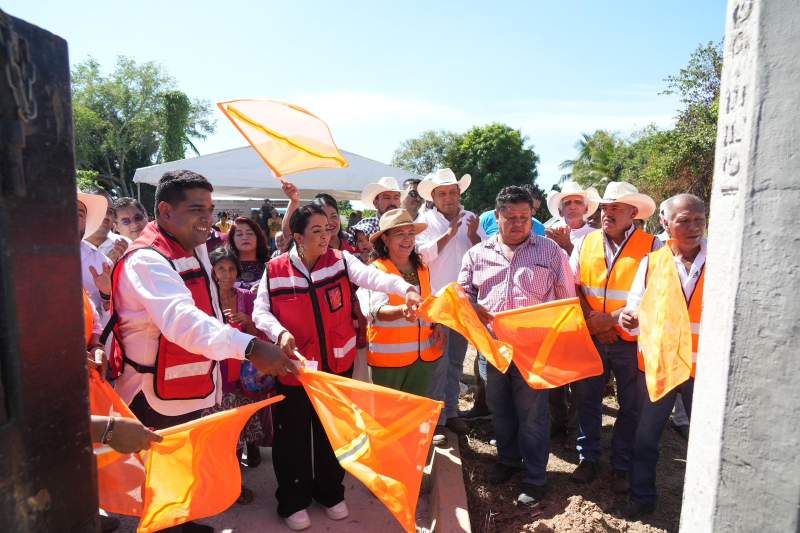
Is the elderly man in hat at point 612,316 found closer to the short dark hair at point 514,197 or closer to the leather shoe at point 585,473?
the leather shoe at point 585,473

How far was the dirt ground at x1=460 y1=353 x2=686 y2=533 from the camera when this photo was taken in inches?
134

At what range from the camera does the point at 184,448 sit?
2.66 metres

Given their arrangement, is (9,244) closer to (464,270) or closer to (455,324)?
(455,324)

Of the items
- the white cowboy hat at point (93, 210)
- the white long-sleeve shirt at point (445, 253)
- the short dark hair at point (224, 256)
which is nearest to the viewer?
the white cowboy hat at point (93, 210)

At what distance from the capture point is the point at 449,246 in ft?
17.4

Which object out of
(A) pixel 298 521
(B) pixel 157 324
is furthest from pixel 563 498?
(B) pixel 157 324

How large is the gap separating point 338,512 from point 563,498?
170 cm

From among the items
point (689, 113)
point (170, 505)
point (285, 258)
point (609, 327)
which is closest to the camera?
point (170, 505)

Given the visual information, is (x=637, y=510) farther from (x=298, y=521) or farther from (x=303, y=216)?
(x=303, y=216)

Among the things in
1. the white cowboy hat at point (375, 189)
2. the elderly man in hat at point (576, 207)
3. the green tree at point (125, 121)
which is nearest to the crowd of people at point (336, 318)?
the elderly man in hat at point (576, 207)

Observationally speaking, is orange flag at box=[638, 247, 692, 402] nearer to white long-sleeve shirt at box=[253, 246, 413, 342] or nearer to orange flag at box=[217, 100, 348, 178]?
white long-sleeve shirt at box=[253, 246, 413, 342]

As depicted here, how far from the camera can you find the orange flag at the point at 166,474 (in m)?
2.58

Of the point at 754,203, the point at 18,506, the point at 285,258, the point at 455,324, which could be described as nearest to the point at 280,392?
the point at 285,258

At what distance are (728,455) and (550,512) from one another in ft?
6.91
